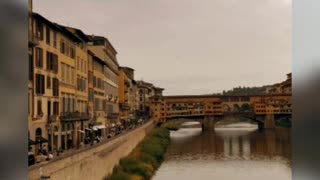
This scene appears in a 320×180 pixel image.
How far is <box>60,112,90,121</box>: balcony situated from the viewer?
5.88m

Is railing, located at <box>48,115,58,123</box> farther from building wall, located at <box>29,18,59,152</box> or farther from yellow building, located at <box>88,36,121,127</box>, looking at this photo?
yellow building, located at <box>88,36,121,127</box>

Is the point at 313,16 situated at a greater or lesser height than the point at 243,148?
greater

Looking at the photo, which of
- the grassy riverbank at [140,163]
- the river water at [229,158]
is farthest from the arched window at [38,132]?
the river water at [229,158]

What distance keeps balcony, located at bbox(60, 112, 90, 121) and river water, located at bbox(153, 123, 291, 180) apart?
4.55 feet

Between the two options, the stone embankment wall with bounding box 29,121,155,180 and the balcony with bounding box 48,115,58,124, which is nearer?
the stone embankment wall with bounding box 29,121,155,180

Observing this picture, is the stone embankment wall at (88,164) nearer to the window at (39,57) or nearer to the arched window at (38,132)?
the arched window at (38,132)

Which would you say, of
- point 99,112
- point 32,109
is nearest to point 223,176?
point 99,112

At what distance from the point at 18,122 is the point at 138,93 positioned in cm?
1793

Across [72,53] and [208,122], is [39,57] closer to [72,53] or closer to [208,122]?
[72,53]

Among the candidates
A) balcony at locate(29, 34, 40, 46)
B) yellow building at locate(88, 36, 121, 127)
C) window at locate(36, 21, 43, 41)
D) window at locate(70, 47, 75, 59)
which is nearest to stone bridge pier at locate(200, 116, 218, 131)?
yellow building at locate(88, 36, 121, 127)

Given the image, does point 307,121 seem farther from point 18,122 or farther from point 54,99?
point 54,99

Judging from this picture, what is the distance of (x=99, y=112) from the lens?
8711mm

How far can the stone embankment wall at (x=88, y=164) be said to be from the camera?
3.01m

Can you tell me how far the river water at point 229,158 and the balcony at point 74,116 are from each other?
139cm
